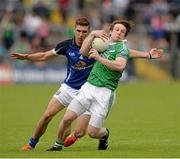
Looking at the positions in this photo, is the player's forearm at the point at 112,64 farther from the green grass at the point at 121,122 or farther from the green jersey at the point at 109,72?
the green grass at the point at 121,122

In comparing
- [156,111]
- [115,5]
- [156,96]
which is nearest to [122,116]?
[156,111]

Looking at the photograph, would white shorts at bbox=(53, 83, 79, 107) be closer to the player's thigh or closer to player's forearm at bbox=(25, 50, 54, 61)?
the player's thigh

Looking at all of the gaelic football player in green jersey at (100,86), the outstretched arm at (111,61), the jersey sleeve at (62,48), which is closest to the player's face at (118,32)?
the gaelic football player in green jersey at (100,86)

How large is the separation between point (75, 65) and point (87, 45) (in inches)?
35.7

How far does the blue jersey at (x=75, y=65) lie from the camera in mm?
14773

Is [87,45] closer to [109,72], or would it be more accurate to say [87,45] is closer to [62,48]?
[109,72]

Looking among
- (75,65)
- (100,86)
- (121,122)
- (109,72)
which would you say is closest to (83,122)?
(100,86)

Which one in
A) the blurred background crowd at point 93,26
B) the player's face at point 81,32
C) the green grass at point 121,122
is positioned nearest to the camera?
the green grass at point 121,122

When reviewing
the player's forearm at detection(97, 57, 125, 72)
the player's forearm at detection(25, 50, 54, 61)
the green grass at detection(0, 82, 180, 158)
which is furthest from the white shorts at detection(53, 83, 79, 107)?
the player's forearm at detection(97, 57, 125, 72)

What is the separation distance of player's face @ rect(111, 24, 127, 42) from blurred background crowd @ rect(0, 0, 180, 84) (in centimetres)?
1976

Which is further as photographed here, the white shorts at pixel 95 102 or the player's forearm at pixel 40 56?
the player's forearm at pixel 40 56

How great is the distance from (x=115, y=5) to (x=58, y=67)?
A: 5.91m

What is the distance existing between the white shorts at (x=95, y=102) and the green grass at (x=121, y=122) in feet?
1.98

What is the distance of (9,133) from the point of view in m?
17.9
